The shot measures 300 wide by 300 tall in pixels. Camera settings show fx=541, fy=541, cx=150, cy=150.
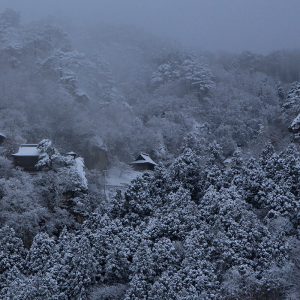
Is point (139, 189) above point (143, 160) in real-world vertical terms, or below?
above

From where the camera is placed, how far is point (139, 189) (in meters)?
37.7

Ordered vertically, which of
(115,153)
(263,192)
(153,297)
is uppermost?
(263,192)

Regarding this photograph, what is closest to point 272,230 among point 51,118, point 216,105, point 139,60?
point 51,118

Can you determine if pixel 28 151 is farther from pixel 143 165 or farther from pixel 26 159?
pixel 143 165

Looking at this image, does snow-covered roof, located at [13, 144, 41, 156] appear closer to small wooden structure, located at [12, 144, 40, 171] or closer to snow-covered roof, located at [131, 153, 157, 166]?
small wooden structure, located at [12, 144, 40, 171]

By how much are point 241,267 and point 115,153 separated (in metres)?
27.2

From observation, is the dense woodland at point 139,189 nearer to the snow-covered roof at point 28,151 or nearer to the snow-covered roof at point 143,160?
the snow-covered roof at point 28,151

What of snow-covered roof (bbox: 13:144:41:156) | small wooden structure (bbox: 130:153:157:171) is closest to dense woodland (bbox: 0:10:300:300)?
snow-covered roof (bbox: 13:144:41:156)

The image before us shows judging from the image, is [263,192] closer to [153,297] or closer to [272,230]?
[272,230]

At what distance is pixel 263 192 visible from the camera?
3481 centimetres

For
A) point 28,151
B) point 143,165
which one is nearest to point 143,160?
point 143,165

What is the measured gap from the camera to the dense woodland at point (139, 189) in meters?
29.0

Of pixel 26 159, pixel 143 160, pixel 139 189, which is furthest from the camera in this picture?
pixel 143 160

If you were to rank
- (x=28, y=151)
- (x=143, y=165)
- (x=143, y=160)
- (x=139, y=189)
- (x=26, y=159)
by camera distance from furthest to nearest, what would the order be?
(x=143, y=160) → (x=143, y=165) → (x=28, y=151) → (x=26, y=159) → (x=139, y=189)
